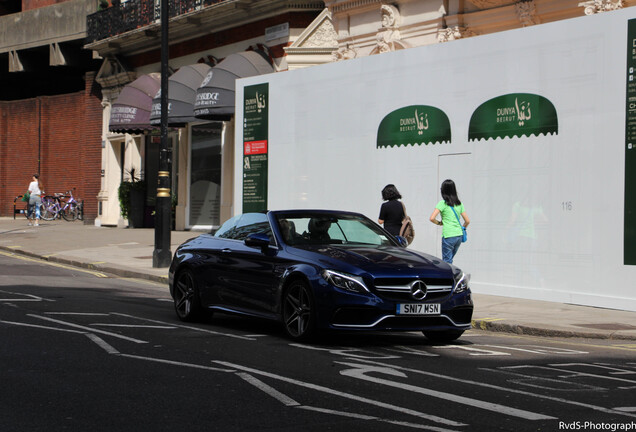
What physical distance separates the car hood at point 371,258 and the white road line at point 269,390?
2.02m

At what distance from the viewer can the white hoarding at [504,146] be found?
13.0 m

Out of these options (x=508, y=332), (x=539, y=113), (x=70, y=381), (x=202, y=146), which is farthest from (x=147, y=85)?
(x=70, y=381)

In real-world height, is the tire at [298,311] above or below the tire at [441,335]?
above

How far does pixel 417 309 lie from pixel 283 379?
215 centimetres

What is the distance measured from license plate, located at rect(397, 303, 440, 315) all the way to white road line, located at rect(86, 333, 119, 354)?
8.90 feet

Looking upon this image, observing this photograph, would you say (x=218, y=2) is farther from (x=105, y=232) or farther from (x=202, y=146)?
(x=105, y=232)

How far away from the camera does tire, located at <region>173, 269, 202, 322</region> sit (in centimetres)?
1087

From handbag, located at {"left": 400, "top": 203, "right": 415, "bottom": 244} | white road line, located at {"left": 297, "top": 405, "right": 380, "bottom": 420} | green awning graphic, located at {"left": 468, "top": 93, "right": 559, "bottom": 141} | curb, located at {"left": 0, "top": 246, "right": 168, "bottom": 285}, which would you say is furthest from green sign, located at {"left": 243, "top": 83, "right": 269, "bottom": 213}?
white road line, located at {"left": 297, "top": 405, "right": 380, "bottom": 420}

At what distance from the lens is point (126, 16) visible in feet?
105

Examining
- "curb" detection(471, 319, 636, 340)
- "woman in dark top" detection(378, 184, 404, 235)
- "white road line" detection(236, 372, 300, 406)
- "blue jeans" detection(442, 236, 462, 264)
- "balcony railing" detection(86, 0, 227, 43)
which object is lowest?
"curb" detection(471, 319, 636, 340)

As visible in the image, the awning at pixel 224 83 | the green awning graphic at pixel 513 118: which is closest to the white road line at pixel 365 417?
the green awning graphic at pixel 513 118

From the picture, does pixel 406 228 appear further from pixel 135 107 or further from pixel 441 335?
pixel 135 107

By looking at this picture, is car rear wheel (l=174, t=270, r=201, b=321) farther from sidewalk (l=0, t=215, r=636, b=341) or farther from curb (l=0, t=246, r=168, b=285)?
curb (l=0, t=246, r=168, b=285)

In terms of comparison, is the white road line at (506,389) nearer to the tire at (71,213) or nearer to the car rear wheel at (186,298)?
the car rear wheel at (186,298)
